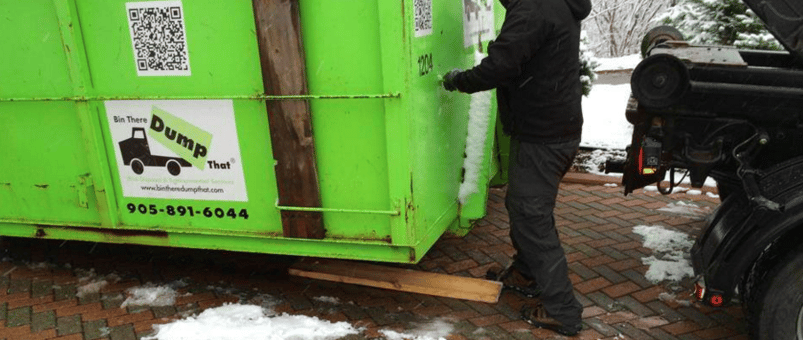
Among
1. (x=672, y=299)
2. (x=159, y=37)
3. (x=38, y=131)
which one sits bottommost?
(x=672, y=299)

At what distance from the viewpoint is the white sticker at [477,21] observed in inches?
159

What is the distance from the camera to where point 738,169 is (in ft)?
9.43

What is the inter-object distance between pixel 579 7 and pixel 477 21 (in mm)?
1213

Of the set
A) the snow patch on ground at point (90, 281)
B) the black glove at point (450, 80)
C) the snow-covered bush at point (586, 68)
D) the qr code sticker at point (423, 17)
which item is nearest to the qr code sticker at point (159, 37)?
the qr code sticker at point (423, 17)

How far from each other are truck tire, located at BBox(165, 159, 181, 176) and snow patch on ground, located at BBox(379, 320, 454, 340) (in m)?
1.51

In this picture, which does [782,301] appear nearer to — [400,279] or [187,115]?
[400,279]

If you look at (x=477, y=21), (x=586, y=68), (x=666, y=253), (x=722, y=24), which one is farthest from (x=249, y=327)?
(x=722, y=24)

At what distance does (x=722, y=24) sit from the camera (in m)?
6.89

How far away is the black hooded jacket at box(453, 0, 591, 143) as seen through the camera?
3.06 m

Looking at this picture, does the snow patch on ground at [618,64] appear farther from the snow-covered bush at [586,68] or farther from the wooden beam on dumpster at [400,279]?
the wooden beam on dumpster at [400,279]

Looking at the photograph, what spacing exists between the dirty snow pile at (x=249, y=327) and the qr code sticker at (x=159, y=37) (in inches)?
57.4

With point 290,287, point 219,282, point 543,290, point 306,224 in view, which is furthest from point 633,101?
point 219,282

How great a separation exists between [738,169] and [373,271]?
2256 millimetres

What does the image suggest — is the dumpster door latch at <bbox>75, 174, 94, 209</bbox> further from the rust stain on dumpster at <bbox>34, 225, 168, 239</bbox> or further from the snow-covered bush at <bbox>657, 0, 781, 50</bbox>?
the snow-covered bush at <bbox>657, 0, 781, 50</bbox>
